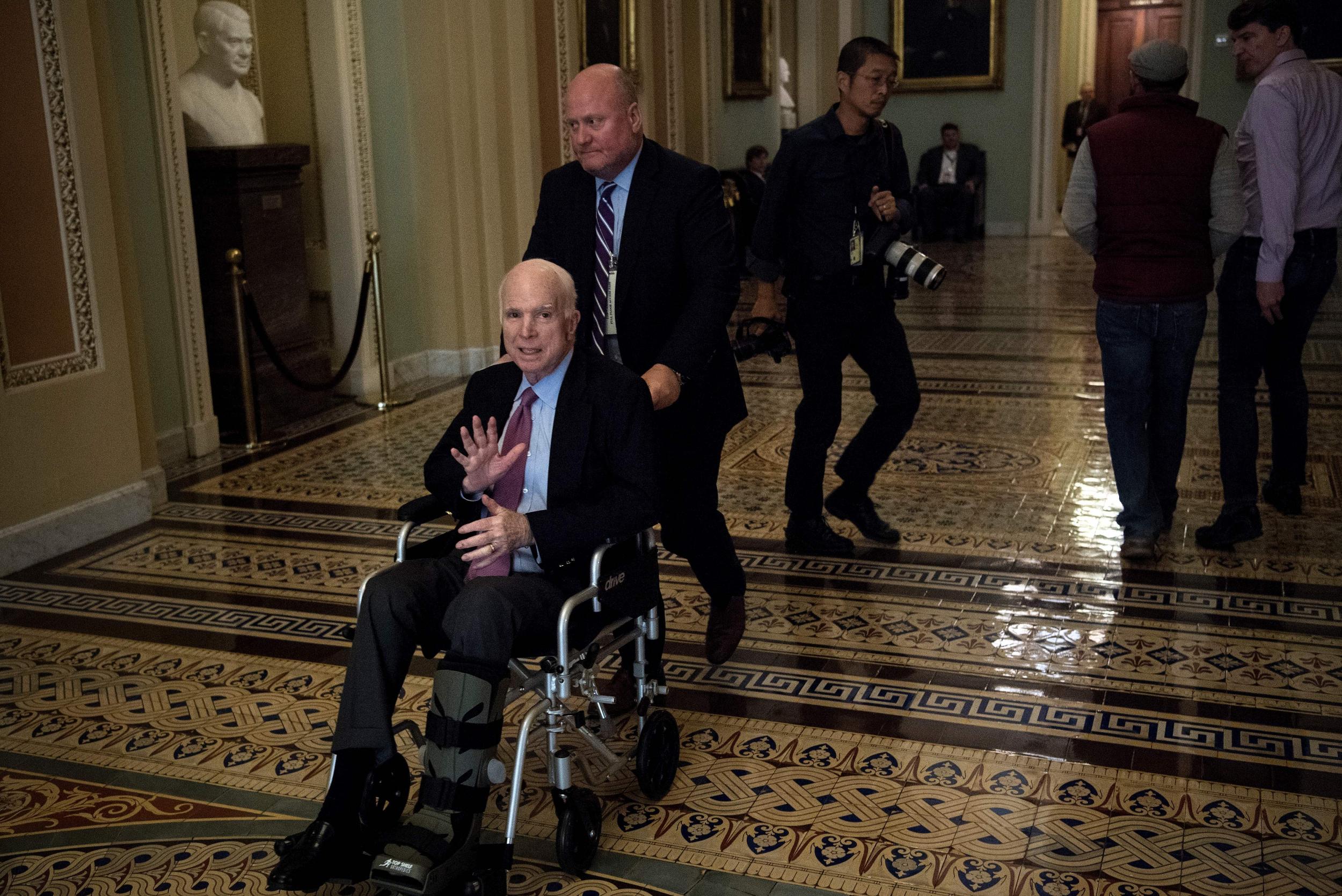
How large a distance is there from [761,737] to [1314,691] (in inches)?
59.2

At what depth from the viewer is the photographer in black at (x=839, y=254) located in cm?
437

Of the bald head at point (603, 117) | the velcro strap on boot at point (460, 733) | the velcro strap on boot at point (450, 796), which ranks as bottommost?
the velcro strap on boot at point (450, 796)

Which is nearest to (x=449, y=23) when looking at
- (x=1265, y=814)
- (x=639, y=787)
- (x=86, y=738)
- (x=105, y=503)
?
(x=105, y=503)

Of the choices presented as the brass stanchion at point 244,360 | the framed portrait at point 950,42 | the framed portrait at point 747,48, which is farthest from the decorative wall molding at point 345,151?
the framed portrait at point 950,42

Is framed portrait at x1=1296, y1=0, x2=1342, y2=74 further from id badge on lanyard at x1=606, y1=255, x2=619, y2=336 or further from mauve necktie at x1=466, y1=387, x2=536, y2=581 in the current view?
mauve necktie at x1=466, y1=387, x2=536, y2=581

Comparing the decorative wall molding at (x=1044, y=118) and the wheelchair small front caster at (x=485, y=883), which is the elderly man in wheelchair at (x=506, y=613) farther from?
the decorative wall molding at (x=1044, y=118)

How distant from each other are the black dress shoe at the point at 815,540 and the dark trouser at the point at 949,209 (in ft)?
36.9

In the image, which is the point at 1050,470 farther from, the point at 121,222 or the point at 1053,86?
the point at 1053,86

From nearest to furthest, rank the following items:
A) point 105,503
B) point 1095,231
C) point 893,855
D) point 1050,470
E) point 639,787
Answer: point 893,855
point 639,787
point 1095,231
point 105,503
point 1050,470

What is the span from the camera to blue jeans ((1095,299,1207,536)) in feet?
14.1

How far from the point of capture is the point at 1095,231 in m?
4.38

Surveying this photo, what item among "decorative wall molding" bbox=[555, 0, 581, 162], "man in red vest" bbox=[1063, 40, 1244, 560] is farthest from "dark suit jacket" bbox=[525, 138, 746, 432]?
"decorative wall molding" bbox=[555, 0, 581, 162]

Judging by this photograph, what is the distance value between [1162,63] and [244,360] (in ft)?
14.9

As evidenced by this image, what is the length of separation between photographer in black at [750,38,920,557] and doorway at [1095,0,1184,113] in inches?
620
